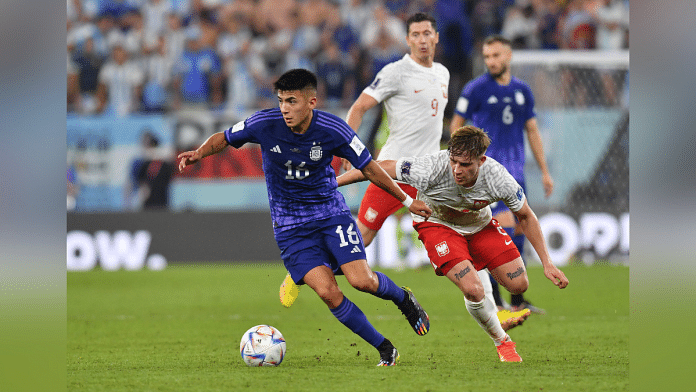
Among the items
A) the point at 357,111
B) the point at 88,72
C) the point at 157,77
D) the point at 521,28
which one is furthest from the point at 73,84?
the point at 357,111

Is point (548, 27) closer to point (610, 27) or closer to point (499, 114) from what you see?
point (610, 27)

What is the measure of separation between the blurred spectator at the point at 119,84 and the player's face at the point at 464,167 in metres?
10.5

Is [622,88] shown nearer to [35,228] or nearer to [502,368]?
[502,368]

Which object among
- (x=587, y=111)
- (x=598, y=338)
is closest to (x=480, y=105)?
(x=598, y=338)

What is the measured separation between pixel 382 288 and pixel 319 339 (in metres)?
1.54

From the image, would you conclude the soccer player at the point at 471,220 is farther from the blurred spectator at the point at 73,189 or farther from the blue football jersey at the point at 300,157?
the blurred spectator at the point at 73,189

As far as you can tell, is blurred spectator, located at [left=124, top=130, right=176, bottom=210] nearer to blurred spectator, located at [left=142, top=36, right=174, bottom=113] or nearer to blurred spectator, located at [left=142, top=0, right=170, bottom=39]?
blurred spectator, located at [left=142, top=36, right=174, bottom=113]

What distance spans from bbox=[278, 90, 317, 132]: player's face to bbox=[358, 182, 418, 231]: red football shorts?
166cm

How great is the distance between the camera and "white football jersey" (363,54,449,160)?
22.8ft

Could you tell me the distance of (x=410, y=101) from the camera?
698 cm

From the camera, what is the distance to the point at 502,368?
17.4 ft

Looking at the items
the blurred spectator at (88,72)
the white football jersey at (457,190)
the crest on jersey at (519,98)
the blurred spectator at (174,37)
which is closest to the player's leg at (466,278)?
the white football jersey at (457,190)

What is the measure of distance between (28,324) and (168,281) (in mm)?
9056

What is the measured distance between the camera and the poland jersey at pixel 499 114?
785 centimetres
